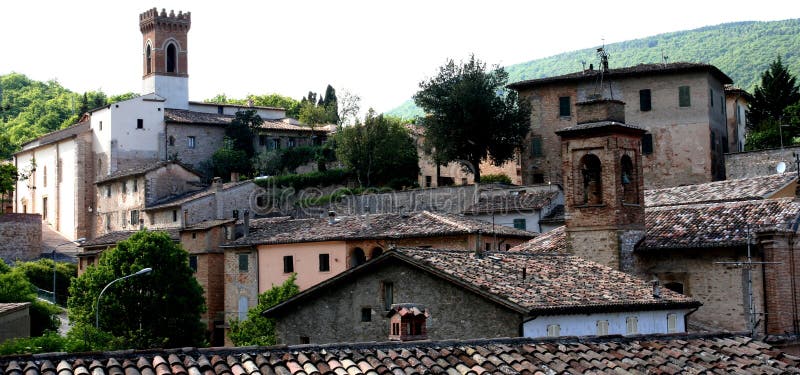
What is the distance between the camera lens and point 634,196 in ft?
114

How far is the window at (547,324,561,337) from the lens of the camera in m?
25.0

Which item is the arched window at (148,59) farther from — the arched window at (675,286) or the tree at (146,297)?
the arched window at (675,286)

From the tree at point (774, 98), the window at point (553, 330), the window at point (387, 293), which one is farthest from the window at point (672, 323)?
the tree at point (774, 98)

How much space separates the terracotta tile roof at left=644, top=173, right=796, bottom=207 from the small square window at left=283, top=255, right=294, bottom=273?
1557cm

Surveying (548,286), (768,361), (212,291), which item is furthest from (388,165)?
(768,361)

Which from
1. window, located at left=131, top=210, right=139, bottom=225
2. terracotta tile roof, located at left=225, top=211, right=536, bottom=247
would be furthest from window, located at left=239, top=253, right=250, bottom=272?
window, located at left=131, top=210, right=139, bottom=225

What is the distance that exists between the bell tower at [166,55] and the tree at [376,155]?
Result: 1934cm

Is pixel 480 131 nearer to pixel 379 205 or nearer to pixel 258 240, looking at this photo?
pixel 379 205

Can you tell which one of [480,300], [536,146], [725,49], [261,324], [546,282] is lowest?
[261,324]

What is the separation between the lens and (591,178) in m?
35.2

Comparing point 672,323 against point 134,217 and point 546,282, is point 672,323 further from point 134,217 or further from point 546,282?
point 134,217

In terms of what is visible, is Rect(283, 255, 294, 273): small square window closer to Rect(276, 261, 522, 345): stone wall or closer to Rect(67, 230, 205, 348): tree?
Rect(67, 230, 205, 348): tree

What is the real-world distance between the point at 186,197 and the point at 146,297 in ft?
61.8

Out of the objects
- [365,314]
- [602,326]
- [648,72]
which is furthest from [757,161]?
[365,314]
